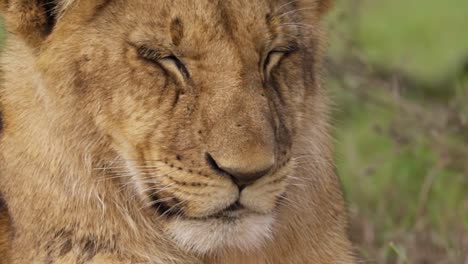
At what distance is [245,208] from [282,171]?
0.16 meters

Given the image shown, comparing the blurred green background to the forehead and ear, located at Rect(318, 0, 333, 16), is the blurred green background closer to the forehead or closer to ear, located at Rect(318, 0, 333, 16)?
ear, located at Rect(318, 0, 333, 16)

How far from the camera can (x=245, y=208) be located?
356 centimetres

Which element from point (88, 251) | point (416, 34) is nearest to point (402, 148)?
point (88, 251)

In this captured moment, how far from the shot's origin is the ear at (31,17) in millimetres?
3717

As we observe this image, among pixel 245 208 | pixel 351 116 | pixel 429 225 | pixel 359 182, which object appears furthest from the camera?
pixel 351 116

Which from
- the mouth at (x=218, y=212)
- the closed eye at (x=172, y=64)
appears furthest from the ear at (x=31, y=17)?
the mouth at (x=218, y=212)

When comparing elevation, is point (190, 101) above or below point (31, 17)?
below

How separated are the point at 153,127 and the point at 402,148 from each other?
2355mm

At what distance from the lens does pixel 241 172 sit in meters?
3.45

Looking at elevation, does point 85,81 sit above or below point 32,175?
above

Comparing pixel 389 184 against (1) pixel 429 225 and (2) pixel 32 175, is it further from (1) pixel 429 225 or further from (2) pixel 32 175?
(2) pixel 32 175

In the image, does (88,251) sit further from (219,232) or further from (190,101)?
(190,101)

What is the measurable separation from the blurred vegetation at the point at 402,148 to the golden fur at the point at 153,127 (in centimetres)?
80

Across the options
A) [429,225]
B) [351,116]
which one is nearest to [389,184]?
[429,225]
